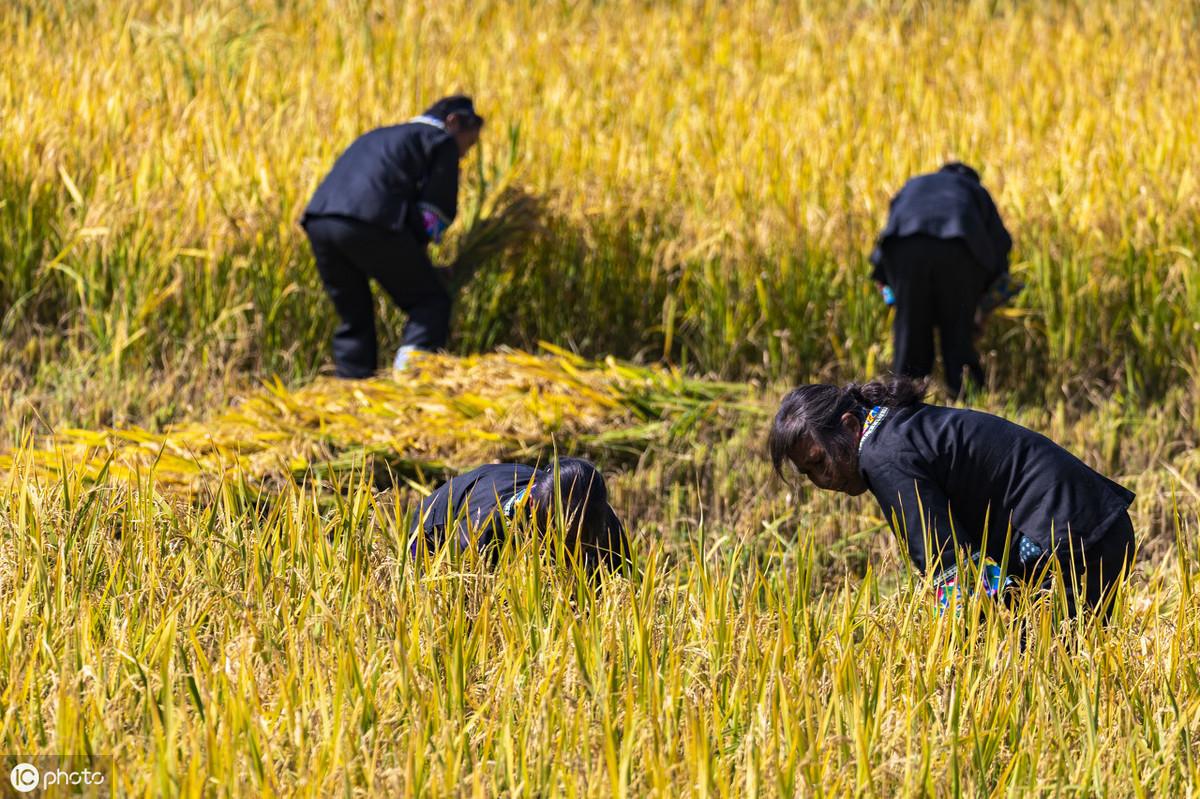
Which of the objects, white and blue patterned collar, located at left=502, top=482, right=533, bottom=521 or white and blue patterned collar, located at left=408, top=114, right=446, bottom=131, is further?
white and blue patterned collar, located at left=408, top=114, right=446, bottom=131

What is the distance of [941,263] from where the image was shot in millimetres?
4863

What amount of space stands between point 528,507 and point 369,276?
241 cm

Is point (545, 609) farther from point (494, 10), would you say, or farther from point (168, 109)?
point (494, 10)

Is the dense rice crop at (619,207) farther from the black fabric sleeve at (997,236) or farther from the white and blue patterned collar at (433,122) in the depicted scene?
the white and blue patterned collar at (433,122)

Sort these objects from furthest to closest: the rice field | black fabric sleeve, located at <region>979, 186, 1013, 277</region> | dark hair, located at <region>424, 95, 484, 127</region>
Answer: dark hair, located at <region>424, 95, 484, 127</region>, black fabric sleeve, located at <region>979, 186, 1013, 277</region>, the rice field

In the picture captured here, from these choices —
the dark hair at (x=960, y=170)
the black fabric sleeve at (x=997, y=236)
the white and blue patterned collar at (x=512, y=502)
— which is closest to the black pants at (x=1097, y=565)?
the white and blue patterned collar at (x=512, y=502)

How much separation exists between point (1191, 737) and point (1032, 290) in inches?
123

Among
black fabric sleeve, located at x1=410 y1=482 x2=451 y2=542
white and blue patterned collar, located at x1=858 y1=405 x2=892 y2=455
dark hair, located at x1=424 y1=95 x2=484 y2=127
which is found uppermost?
dark hair, located at x1=424 y1=95 x2=484 y2=127

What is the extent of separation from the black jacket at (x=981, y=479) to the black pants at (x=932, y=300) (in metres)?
2.12

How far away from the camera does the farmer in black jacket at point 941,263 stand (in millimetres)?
4824

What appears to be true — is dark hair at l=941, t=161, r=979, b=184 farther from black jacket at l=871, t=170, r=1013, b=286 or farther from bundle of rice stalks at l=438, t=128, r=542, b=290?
bundle of rice stalks at l=438, t=128, r=542, b=290

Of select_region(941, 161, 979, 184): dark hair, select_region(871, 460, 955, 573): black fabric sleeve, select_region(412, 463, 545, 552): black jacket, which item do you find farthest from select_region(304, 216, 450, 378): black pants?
select_region(871, 460, 955, 573): black fabric sleeve

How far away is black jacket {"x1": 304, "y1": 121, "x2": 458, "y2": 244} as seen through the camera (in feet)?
16.1

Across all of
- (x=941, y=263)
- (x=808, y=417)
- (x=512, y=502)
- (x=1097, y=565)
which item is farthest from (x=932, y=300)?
(x=512, y=502)
